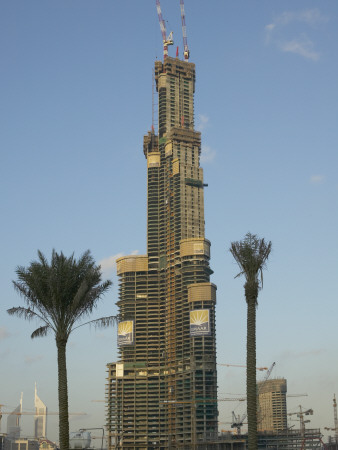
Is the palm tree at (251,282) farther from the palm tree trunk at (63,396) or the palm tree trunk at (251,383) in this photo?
the palm tree trunk at (63,396)

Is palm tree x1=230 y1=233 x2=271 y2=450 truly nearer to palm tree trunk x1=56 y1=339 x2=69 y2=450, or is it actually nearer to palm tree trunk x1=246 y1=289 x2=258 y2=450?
palm tree trunk x1=246 y1=289 x2=258 y2=450

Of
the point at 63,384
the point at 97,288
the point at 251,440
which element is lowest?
the point at 251,440

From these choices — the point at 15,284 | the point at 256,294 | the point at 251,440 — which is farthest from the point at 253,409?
the point at 15,284

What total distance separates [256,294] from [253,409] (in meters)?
7.86

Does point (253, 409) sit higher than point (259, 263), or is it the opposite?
point (259, 263)

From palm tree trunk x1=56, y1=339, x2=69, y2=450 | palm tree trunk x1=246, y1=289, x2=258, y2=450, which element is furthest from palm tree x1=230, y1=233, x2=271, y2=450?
palm tree trunk x1=56, y1=339, x2=69, y2=450

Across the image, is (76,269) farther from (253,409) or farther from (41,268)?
(253,409)

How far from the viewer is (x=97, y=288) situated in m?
48.6

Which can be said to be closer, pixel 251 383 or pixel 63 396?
pixel 251 383

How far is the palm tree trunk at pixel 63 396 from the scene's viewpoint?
45.8m

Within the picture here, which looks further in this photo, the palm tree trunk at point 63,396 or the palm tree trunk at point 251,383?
the palm tree trunk at point 63,396

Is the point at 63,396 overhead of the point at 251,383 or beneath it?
beneath

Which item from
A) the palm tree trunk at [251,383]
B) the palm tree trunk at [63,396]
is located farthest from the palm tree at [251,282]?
the palm tree trunk at [63,396]

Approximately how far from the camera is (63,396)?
46375 millimetres
